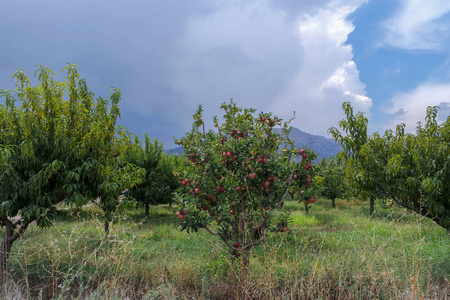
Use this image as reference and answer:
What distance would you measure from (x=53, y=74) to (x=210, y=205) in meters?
3.83

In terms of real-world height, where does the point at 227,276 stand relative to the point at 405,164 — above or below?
below

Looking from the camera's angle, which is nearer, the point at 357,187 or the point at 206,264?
the point at 206,264

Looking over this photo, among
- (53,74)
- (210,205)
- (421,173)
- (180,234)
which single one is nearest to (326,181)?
(180,234)

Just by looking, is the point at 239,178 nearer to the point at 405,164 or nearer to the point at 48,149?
the point at 48,149

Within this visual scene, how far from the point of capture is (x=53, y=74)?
224 inches

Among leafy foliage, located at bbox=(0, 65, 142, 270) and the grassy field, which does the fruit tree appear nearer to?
the grassy field

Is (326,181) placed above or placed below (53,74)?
below

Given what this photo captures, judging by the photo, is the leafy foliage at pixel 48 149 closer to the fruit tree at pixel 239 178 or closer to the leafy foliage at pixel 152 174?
the fruit tree at pixel 239 178

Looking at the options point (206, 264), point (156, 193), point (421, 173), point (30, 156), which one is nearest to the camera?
point (30, 156)

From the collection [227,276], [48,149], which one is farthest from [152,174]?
[227,276]

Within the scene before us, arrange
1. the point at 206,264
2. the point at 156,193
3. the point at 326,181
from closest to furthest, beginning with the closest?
the point at 206,264, the point at 156,193, the point at 326,181

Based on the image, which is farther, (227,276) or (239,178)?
(227,276)

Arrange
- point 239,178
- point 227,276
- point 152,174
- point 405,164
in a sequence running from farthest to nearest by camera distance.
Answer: point 152,174, point 405,164, point 227,276, point 239,178

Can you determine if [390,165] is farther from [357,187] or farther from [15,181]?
[15,181]
